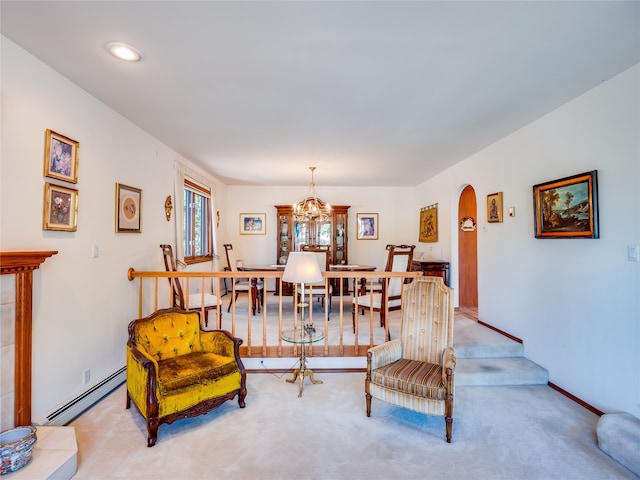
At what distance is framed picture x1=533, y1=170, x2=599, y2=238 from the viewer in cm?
248

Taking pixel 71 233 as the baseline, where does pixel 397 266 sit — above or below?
below

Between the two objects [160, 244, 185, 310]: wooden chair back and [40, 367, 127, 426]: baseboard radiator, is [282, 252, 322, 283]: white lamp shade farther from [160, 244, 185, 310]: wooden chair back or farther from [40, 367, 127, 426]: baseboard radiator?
[40, 367, 127, 426]: baseboard radiator

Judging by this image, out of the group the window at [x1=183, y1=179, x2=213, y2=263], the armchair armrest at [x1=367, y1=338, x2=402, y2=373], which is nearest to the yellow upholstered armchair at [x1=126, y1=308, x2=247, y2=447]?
the armchair armrest at [x1=367, y1=338, x2=402, y2=373]

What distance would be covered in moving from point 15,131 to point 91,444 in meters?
2.05

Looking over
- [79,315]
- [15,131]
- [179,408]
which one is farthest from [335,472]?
[15,131]

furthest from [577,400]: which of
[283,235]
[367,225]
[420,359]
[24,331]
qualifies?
[283,235]

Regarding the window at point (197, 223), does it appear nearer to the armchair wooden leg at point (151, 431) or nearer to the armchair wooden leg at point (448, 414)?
the armchair wooden leg at point (151, 431)

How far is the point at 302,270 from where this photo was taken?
9.14 feet

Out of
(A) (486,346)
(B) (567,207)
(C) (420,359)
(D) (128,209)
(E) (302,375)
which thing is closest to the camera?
(C) (420,359)

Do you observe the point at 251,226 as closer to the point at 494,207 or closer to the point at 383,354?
the point at 494,207

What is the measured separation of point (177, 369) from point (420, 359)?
6.18 ft

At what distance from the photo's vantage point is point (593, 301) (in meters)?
2.53

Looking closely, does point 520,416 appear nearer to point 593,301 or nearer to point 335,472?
point 593,301

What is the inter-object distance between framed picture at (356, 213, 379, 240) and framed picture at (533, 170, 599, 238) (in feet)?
13.4
